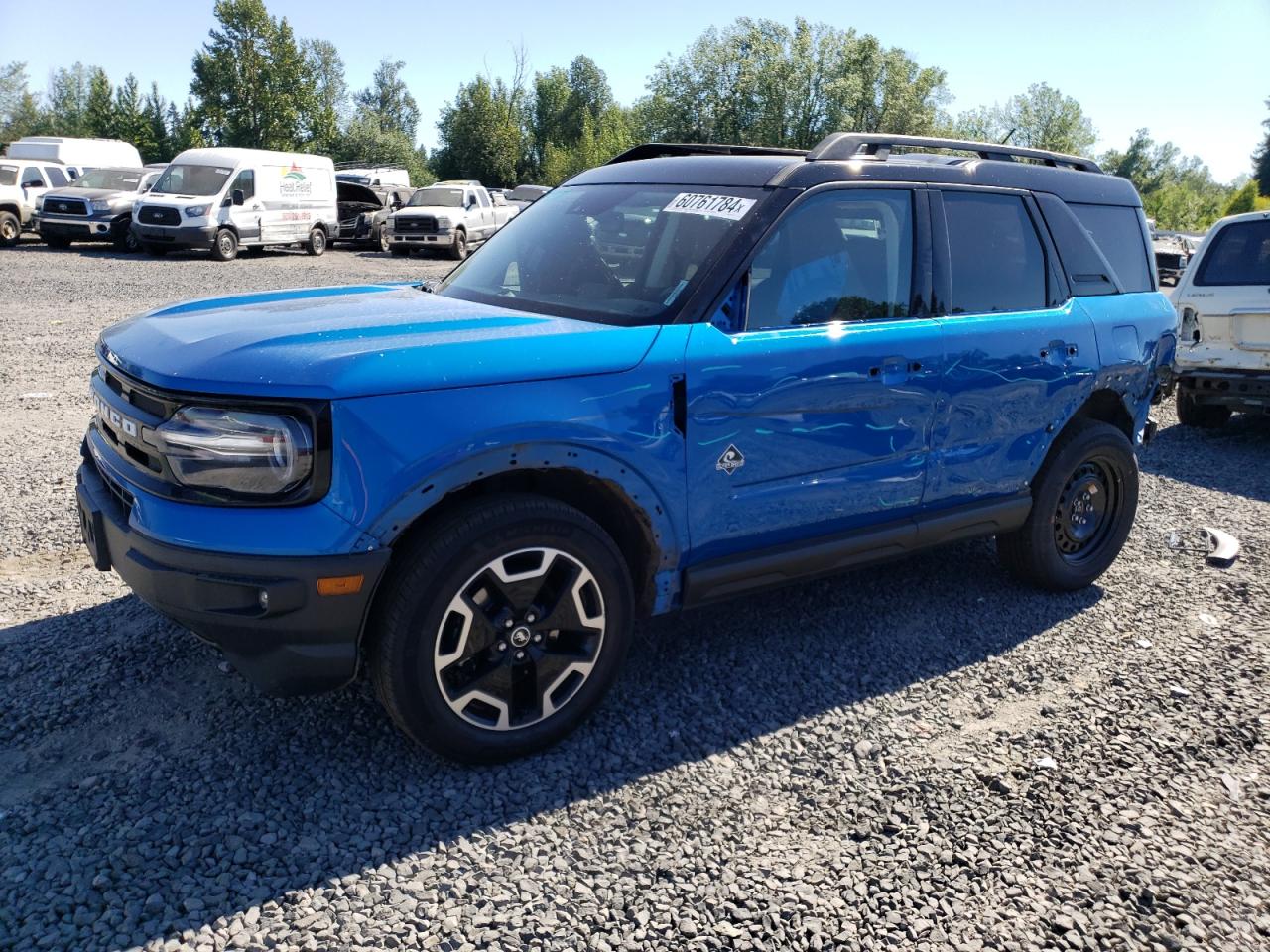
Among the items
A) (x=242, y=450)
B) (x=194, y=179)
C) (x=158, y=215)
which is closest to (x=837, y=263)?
(x=242, y=450)

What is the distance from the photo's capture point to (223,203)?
21141mm

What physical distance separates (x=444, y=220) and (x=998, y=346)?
22307 mm

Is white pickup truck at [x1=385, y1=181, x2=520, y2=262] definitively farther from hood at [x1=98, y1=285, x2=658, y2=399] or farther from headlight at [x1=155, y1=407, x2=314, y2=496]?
headlight at [x1=155, y1=407, x2=314, y2=496]

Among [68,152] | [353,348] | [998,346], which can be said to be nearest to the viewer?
[353,348]

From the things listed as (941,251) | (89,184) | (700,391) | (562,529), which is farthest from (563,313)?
(89,184)

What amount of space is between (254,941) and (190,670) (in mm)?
1484

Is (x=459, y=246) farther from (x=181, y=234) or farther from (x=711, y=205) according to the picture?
(x=711, y=205)

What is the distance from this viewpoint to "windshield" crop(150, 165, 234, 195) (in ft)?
69.4

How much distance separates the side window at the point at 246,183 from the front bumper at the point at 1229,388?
63.8 feet

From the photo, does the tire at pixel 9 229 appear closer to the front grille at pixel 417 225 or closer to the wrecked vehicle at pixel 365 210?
the wrecked vehicle at pixel 365 210

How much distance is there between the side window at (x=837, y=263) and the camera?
11.5 feet

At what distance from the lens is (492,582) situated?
9.74 feet

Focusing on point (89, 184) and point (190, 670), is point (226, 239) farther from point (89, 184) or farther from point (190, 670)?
point (190, 670)

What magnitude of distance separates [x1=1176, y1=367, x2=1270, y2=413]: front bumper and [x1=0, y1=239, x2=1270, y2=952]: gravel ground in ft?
14.3
